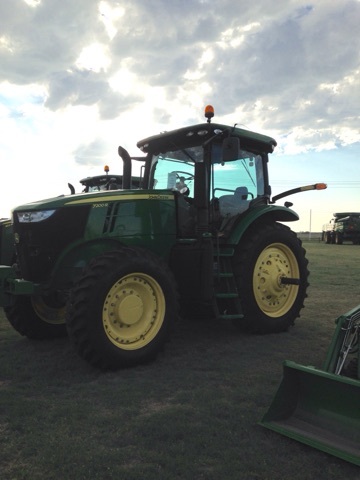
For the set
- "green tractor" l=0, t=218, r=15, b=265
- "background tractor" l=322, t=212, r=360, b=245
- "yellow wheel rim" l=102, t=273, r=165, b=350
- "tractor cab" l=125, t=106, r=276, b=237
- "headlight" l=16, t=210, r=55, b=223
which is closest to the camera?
"yellow wheel rim" l=102, t=273, r=165, b=350

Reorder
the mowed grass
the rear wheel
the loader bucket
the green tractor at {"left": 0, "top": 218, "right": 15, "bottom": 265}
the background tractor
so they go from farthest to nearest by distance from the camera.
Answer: the background tractor
the green tractor at {"left": 0, "top": 218, "right": 15, "bottom": 265}
the rear wheel
the loader bucket
the mowed grass

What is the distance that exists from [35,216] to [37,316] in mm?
1476

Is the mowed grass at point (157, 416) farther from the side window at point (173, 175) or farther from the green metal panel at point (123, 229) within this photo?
the side window at point (173, 175)

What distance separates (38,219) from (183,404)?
2357 millimetres

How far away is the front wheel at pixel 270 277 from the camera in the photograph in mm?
5539

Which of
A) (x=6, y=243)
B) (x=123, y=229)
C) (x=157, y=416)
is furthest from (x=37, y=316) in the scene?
(x=157, y=416)

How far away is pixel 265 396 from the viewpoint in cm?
360

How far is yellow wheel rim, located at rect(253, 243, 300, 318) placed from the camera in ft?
18.8

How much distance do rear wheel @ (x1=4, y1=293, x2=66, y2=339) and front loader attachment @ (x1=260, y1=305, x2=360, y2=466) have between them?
306 cm

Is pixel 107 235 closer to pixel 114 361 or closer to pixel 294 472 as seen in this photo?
pixel 114 361

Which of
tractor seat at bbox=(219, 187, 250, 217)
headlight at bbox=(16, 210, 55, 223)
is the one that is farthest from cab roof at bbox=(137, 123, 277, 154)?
headlight at bbox=(16, 210, 55, 223)

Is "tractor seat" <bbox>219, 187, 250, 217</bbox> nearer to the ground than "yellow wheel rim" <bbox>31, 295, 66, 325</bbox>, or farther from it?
farther from it

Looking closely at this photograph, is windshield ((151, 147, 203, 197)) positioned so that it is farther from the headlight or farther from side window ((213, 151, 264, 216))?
the headlight

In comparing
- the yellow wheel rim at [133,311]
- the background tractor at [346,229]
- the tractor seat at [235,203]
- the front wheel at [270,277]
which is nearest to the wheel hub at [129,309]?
the yellow wheel rim at [133,311]
